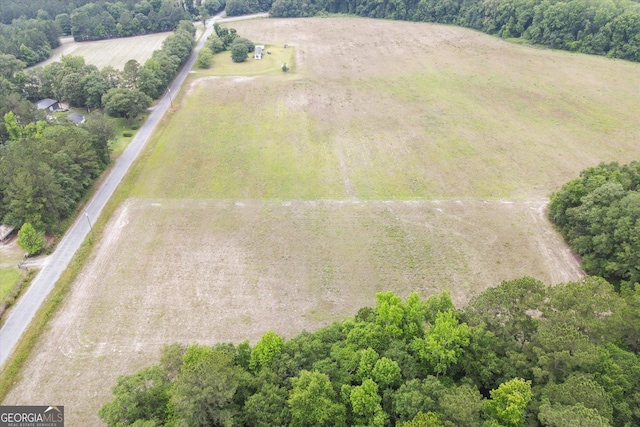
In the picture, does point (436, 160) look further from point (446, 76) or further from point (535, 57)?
point (535, 57)

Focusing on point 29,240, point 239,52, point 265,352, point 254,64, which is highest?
point 239,52

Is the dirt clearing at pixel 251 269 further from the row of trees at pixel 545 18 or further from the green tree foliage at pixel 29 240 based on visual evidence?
the row of trees at pixel 545 18

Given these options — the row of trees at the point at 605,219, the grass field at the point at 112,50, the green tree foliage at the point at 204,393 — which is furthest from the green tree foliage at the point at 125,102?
the row of trees at the point at 605,219

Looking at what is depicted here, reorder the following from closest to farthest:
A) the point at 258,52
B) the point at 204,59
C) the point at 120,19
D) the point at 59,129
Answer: the point at 59,129, the point at 204,59, the point at 258,52, the point at 120,19

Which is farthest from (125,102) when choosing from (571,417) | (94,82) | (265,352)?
(571,417)

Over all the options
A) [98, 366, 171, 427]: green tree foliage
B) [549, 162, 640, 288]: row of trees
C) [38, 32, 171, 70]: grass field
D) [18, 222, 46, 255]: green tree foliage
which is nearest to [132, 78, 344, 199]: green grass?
[18, 222, 46, 255]: green tree foliage

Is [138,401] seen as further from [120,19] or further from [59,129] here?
[120,19]

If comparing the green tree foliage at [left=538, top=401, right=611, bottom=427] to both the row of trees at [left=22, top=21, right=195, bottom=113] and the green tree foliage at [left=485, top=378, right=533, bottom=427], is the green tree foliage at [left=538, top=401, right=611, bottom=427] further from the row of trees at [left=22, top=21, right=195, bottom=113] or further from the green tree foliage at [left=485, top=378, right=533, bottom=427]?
the row of trees at [left=22, top=21, right=195, bottom=113]
